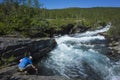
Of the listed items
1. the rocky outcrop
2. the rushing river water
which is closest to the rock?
the rocky outcrop

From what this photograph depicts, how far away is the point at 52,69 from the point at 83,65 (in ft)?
12.8

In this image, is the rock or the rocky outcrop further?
the rocky outcrop

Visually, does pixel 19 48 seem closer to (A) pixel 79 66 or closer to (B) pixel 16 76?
(B) pixel 16 76

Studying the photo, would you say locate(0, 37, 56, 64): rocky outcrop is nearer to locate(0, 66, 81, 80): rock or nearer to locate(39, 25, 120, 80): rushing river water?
locate(39, 25, 120, 80): rushing river water

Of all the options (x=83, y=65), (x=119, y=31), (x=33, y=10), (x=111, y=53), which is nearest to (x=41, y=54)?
(x=83, y=65)

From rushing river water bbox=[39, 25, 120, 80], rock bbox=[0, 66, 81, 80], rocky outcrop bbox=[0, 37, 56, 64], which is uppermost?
rocky outcrop bbox=[0, 37, 56, 64]

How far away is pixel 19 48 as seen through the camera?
20859 mm

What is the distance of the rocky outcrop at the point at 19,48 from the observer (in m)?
18.7

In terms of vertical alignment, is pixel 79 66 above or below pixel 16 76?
below

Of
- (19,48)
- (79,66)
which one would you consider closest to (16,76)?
(19,48)

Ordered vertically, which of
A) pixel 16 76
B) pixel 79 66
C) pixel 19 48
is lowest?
pixel 79 66

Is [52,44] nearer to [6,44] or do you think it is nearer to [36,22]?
[36,22]

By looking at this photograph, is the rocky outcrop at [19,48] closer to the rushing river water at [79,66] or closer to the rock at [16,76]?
the rushing river water at [79,66]

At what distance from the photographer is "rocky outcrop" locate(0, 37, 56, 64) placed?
18.7 metres
